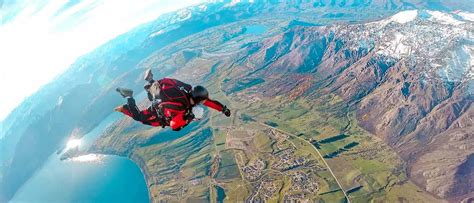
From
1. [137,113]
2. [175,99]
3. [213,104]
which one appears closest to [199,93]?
[175,99]

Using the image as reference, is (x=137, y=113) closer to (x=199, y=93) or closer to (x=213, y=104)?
(x=213, y=104)

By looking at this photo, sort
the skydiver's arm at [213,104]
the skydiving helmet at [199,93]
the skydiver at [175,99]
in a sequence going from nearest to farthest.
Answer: the skydiving helmet at [199,93] < the skydiver at [175,99] < the skydiver's arm at [213,104]

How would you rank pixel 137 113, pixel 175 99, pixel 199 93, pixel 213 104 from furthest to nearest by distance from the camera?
1. pixel 137 113
2. pixel 213 104
3. pixel 175 99
4. pixel 199 93

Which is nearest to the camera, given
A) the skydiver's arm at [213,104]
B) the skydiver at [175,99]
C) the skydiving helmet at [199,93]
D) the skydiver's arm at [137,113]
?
the skydiving helmet at [199,93]

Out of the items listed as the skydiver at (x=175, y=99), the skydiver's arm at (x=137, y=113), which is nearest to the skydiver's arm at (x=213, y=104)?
the skydiver at (x=175, y=99)

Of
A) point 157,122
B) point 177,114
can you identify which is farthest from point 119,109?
point 177,114

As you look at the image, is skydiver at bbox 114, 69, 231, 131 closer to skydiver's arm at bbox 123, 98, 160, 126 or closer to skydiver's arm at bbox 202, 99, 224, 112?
skydiver's arm at bbox 202, 99, 224, 112

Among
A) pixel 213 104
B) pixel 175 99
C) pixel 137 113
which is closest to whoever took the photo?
pixel 175 99

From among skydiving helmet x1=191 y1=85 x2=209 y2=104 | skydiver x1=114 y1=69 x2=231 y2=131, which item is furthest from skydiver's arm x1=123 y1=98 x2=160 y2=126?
skydiving helmet x1=191 y1=85 x2=209 y2=104

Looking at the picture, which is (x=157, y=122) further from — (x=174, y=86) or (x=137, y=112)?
(x=174, y=86)

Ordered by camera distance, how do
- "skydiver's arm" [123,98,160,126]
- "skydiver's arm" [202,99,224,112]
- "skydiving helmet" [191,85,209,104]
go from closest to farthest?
"skydiving helmet" [191,85,209,104] → "skydiver's arm" [202,99,224,112] → "skydiver's arm" [123,98,160,126]

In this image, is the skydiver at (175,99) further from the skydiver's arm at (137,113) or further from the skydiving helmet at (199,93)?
the skydiver's arm at (137,113)
